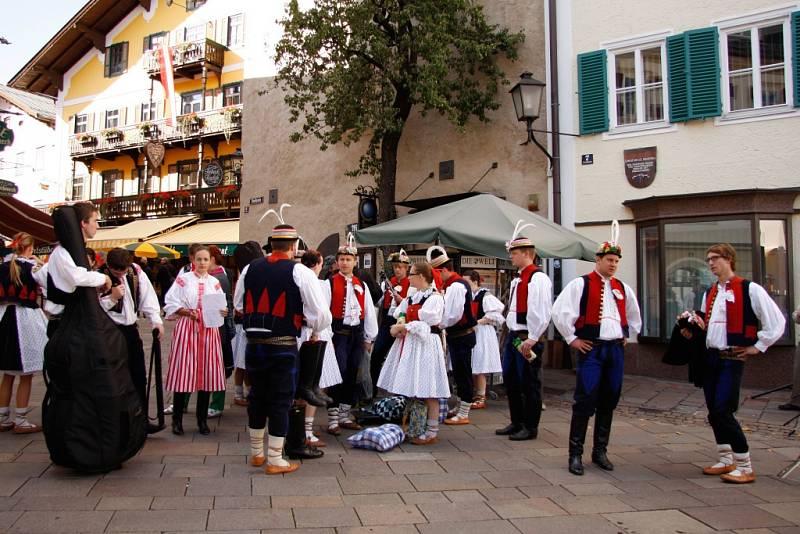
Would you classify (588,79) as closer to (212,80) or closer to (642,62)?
(642,62)

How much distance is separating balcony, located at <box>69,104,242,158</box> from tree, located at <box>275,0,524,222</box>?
1324 centimetres

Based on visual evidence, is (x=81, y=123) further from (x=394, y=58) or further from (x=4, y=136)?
(x=394, y=58)

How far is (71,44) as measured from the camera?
1224 inches

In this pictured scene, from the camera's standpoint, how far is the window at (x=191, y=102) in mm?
27594

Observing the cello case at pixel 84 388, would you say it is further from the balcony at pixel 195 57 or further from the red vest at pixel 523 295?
the balcony at pixel 195 57

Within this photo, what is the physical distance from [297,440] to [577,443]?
2.39 meters

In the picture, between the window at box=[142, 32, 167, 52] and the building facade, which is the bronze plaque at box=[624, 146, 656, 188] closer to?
the building facade

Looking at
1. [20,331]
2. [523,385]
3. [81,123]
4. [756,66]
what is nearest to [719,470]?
[523,385]

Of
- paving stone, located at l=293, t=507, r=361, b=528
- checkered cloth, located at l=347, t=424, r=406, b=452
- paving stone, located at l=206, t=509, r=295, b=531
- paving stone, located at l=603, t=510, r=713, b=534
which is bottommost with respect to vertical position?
paving stone, located at l=603, t=510, r=713, b=534

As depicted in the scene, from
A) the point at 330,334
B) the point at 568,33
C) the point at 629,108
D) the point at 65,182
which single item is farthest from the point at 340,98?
the point at 65,182

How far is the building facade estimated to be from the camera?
32.9 ft

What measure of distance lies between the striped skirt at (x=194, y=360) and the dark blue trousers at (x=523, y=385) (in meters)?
2.93

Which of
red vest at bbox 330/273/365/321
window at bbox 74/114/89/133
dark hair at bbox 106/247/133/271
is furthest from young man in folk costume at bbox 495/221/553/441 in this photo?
window at bbox 74/114/89/133

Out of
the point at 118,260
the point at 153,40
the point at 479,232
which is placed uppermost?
the point at 153,40
